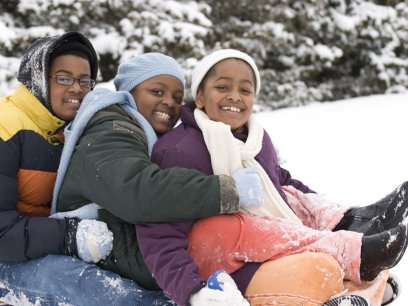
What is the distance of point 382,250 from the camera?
5.96ft

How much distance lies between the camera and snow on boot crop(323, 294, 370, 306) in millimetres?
1722

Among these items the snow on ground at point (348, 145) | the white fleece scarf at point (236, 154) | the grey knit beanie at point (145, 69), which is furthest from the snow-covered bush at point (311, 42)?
the white fleece scarf at point (236, 154)

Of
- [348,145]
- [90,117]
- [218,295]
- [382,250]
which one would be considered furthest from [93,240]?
[348,145]

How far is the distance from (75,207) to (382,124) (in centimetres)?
587

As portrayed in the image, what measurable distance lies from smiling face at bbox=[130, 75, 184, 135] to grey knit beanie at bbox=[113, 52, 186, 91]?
2 centimetres

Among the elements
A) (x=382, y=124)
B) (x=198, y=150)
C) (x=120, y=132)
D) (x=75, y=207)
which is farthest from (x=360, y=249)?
(x=382, y=124)

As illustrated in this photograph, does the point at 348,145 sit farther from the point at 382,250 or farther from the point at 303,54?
the point at 382,250

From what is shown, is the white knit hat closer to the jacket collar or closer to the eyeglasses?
the eyeglasses

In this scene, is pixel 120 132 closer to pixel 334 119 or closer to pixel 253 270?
pixel 253 270

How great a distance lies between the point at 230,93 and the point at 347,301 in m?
0.96

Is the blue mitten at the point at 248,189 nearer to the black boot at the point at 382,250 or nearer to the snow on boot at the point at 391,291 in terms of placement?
the black boot at the point at 382,250

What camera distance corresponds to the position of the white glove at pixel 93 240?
1.99 metres

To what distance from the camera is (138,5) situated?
757 centimetres

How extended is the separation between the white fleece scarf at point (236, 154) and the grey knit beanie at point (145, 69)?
364mm
